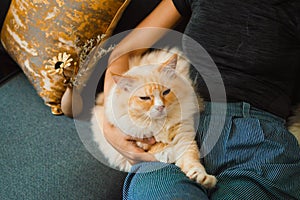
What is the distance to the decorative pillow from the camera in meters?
1.23

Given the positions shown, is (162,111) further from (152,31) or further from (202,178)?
(152,31)

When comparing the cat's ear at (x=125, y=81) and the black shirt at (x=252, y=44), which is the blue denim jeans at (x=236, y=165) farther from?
the cat's ear at (x=125, y=81)

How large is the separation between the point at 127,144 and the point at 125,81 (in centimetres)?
19

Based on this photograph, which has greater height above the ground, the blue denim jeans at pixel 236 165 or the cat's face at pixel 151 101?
the cat's face at pixel 151 101

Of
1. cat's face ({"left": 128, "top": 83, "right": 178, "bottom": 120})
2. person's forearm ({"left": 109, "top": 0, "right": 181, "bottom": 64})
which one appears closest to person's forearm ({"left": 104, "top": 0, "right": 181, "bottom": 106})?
person's forearm ({"left": 109, "top": 0, "right": 181, "bottom": 64})

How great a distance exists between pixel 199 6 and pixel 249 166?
0.48 meters

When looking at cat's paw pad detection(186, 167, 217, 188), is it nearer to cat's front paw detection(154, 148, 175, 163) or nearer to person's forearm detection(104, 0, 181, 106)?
cat's front paw detection(154, 148, 175, 163)

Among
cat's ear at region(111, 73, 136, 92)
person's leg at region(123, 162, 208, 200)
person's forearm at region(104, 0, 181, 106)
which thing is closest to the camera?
person's leg at region(123, 162, 208, 200)

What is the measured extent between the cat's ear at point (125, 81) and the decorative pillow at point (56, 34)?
294mm

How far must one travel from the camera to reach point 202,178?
2.99 ft

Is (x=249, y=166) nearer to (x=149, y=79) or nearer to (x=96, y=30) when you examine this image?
(x=149, y=79)

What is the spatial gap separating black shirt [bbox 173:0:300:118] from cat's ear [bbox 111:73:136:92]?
0.24m

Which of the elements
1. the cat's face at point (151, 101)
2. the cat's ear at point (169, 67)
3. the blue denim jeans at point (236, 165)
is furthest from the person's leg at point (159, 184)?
the cat's ear at point (169, 67)

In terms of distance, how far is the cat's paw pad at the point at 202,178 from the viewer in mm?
909
